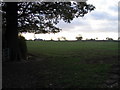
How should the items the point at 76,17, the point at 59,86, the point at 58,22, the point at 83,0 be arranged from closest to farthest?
the point at 59,86 < the point at 83,0 < the point at 76,17 < the point at 58,22

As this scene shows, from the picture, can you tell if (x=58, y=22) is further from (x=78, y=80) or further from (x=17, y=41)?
(x=78, y=80)

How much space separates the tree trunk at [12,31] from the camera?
64.7ft

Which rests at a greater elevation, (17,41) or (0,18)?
(0,18)

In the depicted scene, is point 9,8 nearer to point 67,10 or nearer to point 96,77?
point 67,10

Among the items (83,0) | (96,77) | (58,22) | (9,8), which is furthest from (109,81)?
(58,22)

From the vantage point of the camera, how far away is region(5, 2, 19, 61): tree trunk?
19.7 meters

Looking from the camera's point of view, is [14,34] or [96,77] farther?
[14,34]

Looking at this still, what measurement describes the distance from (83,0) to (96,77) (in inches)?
371

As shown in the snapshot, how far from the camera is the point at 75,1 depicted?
19906 millimetres

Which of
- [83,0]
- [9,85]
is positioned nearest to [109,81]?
[9,85]

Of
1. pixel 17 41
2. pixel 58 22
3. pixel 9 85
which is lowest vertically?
pixel 9 85

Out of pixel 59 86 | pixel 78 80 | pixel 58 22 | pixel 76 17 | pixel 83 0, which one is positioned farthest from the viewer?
pixel 58 22

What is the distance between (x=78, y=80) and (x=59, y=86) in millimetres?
1142

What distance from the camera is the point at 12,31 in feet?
66.3
